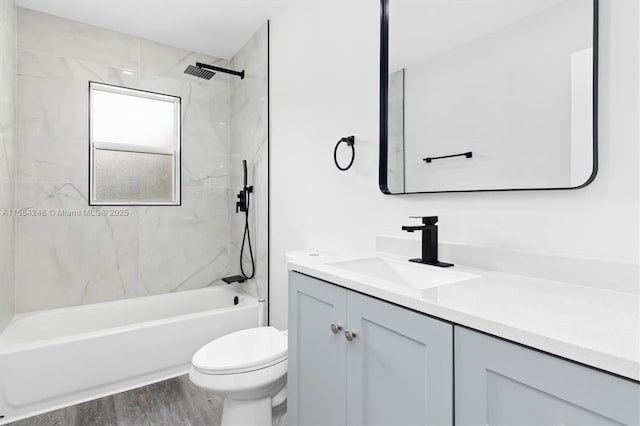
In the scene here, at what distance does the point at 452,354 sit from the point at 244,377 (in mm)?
1032

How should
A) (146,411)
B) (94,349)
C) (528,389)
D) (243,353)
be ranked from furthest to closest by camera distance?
(94,349) < (146,411) < (243,353) < (528,389)

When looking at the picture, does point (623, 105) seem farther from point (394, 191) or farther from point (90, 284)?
point (90, 284)

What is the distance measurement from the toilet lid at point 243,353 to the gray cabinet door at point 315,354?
0.21m

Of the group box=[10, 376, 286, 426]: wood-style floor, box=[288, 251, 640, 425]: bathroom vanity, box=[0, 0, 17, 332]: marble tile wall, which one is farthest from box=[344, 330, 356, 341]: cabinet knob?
box=[0, 0, 17, 332]: marble tile wall

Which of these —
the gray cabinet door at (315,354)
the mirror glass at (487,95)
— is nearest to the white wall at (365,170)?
the mirror glass at (487,95)

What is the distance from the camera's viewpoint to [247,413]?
5.01 feet

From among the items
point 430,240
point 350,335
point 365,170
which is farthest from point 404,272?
point 365,170

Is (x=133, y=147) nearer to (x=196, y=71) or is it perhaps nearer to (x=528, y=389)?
(x=196, y=71)

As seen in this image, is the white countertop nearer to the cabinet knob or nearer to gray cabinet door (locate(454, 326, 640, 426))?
gray cabinet door (locate(454, 326, 640, 426))

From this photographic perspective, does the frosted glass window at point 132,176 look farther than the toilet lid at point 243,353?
Yes

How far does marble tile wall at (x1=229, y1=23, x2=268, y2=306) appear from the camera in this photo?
8.59 feet

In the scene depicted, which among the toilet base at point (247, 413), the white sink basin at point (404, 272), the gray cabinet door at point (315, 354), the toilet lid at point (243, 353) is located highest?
the white sink basin at point (404, 272)

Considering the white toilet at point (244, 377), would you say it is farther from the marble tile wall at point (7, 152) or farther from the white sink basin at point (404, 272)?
the marble tile wall at point (7, 152)

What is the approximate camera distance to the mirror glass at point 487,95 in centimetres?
99
